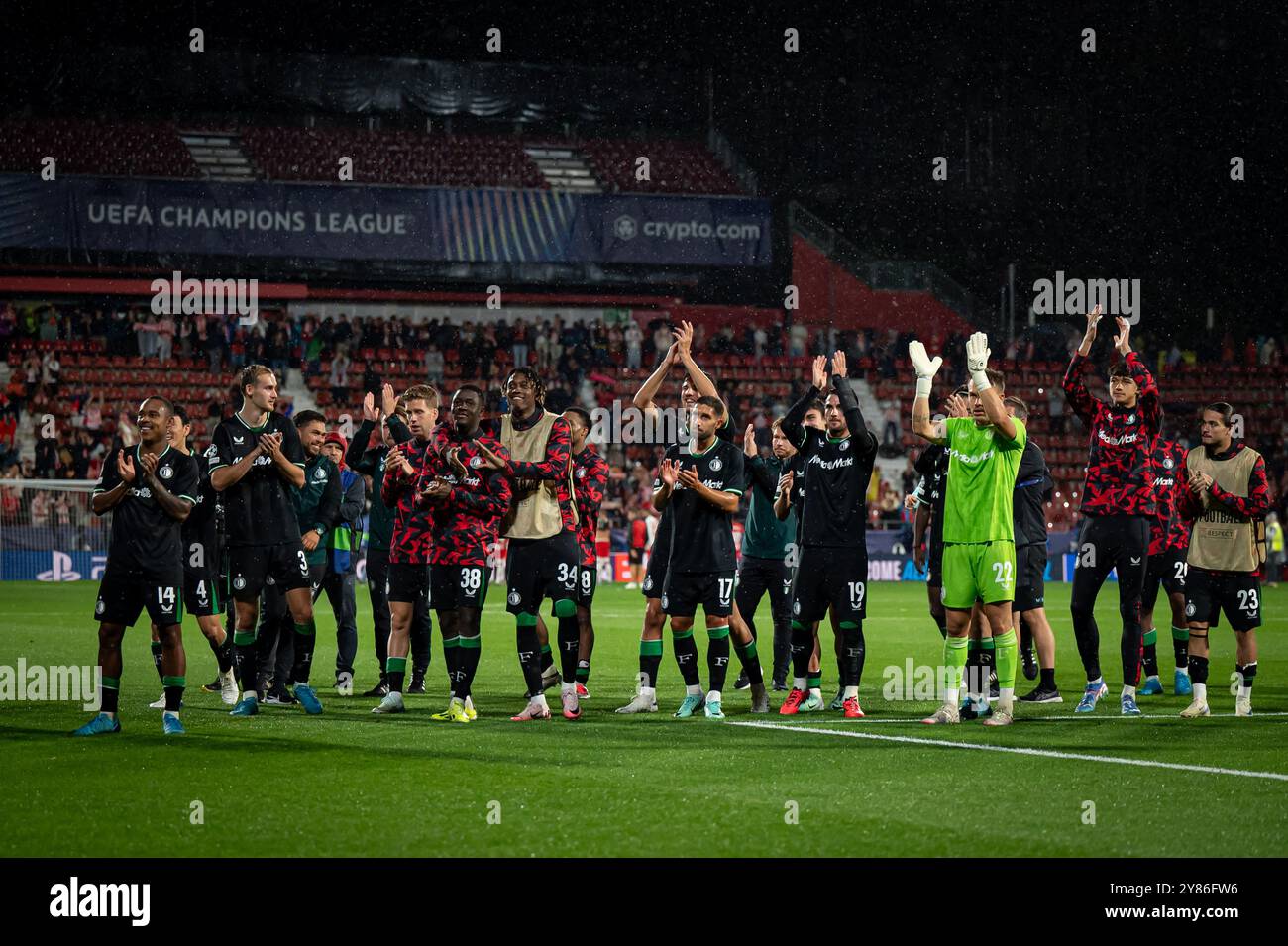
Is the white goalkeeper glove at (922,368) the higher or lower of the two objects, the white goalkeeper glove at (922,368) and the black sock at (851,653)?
the higher

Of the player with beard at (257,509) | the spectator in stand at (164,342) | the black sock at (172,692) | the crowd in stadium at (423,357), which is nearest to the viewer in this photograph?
→ the black sock at (172,692)

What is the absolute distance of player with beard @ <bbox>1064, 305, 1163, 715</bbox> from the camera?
1082cm

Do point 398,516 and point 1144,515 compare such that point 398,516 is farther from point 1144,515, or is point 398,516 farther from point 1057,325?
point 1057,325

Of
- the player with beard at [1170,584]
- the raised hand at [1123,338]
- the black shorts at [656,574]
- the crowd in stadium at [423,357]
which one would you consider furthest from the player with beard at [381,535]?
the crowd in stadium at [423,357]

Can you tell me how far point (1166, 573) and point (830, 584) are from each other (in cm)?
389

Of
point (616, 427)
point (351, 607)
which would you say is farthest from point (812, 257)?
point (351, 607)

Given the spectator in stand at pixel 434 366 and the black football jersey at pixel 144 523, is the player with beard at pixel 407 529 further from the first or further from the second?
the spectator in stand at pixel 434 366

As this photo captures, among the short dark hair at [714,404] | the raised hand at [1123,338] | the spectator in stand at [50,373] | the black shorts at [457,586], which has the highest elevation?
the spectator in stand at [50,373]

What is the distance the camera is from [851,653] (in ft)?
35.5

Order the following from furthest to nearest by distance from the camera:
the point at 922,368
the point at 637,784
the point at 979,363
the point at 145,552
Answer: the point at 922,368, the point at 979,363, the point at 145,552, the point at 637,784

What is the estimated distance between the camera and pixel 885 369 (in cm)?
4025

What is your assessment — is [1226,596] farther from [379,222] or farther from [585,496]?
[379,222]

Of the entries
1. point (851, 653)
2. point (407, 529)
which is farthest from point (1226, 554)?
point (407, 529)

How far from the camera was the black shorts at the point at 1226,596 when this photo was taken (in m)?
10.9
